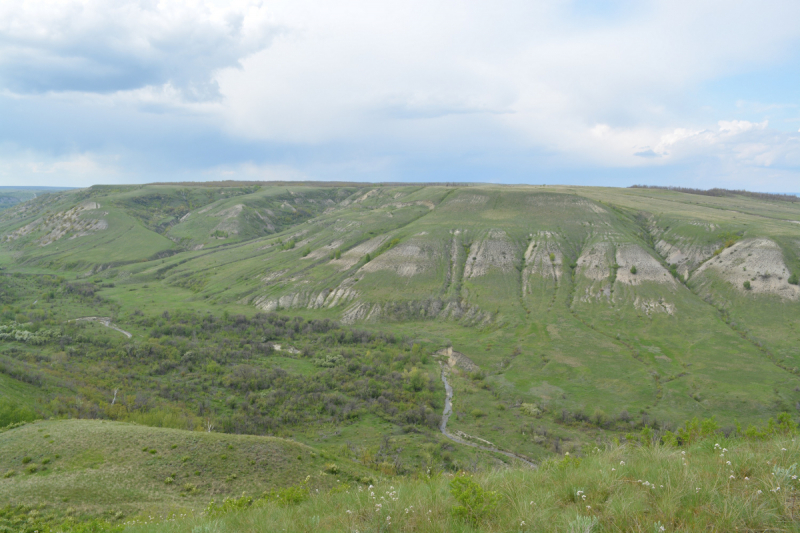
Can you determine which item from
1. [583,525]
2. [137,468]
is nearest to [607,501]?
[583,525]

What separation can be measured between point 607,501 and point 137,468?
87.0 feet

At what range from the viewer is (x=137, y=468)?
22922 millimetres

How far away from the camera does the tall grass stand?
550 centimetres

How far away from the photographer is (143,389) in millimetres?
48031

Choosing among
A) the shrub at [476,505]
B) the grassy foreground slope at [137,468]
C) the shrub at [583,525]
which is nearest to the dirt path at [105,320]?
the grassy foreground slope at [137,468]

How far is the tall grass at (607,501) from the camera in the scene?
5.50 meters

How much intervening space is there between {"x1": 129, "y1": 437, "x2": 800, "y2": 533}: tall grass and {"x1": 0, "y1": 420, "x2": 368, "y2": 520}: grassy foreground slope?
1482 cm

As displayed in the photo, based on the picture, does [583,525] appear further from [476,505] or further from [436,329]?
[436,329]

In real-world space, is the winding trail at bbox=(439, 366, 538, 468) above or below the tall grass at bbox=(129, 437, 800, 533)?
below

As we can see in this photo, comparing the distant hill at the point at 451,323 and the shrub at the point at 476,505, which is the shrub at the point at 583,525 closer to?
the shrub at the point at 476,505

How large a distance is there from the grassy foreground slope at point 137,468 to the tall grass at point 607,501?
14.8m

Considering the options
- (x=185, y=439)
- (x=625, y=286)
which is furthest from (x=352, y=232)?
(x=185, y=439)

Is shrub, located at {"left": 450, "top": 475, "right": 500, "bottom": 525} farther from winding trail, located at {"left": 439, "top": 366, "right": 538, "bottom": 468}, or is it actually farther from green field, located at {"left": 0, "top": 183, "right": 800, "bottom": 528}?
winding trail, located at {"left": 439, "top": 366, "right": 538, "bottom": 468}

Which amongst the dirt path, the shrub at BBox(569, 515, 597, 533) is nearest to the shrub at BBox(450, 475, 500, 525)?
the shrub at BBox(569, 515, 597, 533)
